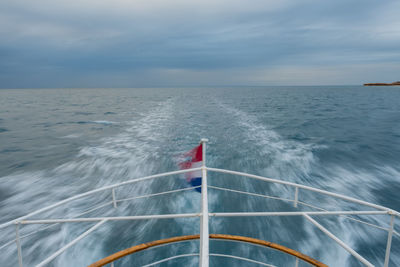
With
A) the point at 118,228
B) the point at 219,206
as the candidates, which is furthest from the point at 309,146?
the point at 118,228

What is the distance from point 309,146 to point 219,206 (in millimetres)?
8906

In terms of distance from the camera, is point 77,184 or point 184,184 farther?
point 77,184

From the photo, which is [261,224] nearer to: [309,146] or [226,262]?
[226,262]

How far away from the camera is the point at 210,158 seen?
11109 mm

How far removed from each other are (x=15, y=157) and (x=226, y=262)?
12497mm

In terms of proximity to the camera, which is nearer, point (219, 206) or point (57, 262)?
point (57, 262)

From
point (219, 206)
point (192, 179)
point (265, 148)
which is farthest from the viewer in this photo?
point (265, 148)

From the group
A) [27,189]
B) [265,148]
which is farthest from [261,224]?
[27,189]

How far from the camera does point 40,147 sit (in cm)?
1347

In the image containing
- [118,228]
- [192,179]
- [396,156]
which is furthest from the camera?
[396,156]

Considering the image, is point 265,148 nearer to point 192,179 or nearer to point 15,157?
point 192,179

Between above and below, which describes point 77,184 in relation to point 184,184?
below

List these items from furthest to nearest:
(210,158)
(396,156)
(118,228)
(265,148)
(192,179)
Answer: (265,148)
(396,156)
(210,158)
(118,228)
(192,179)

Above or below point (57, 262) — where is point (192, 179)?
above
